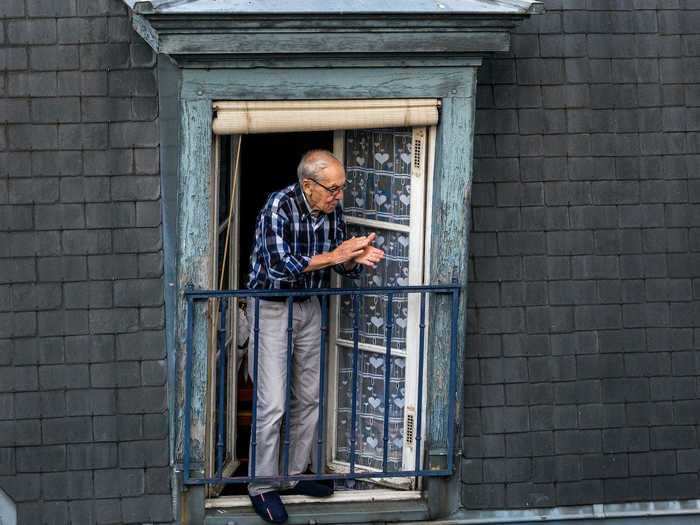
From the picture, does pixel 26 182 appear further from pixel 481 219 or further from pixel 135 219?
pixel 481 219

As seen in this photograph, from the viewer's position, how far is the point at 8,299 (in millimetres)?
6516

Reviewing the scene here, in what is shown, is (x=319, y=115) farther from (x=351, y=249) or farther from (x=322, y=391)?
(x=322, y=391)

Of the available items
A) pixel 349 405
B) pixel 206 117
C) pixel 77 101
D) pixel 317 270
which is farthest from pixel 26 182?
pixel 349 405

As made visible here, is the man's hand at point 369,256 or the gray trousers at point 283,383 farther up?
the man's hand at point 369,256

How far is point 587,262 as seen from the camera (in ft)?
22.5

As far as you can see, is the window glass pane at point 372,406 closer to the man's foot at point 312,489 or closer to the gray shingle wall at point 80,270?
the man's foot at point 312,489

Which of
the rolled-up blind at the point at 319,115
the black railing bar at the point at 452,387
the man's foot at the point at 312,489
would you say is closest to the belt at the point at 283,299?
the black railing bar at the point at 452,387

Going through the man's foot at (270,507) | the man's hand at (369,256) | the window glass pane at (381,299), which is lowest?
the man's foot at (270,507)

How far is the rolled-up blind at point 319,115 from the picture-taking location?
634 cm

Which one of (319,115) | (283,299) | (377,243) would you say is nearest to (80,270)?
(283,299)

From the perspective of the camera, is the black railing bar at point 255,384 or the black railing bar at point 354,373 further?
the black railing bar at point 354,373

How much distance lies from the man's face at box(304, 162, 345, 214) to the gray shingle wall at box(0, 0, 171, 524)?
733 millimetres

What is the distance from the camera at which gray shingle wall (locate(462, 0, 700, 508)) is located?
22.1ft

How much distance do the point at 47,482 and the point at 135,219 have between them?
1.34 metres
